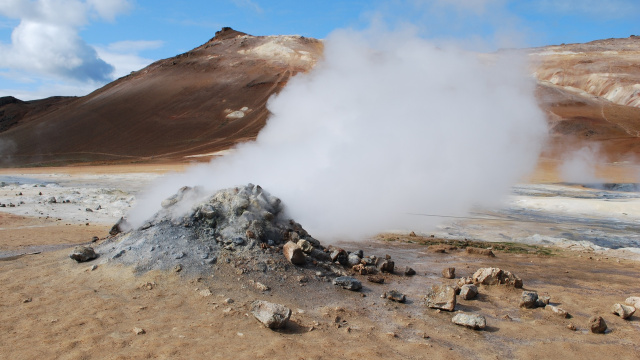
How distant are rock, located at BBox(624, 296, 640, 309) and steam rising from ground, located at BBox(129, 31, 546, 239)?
5163 mm

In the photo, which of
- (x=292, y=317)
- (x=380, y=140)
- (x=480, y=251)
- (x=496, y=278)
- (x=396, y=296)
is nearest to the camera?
(x=292, y=317)

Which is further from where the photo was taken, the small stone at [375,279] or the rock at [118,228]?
the rock at [118,228]

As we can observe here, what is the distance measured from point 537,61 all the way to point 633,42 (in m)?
20.4

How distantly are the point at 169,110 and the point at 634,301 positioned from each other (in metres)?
52.2

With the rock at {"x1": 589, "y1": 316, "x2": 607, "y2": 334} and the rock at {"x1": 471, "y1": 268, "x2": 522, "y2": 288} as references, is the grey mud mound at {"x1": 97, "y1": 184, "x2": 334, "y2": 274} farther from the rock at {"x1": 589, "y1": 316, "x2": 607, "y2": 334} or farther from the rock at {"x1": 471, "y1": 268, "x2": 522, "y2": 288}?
the rock at {"x1": 589, "y1": 316, "x2": 607, "y2": 334}

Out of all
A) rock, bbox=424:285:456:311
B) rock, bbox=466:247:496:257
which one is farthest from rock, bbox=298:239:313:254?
rock, bbox=466:247:496:257

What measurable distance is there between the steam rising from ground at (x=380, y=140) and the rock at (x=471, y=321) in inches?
184

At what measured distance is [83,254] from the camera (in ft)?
21.5

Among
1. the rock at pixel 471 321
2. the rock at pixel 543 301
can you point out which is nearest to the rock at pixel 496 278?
the rock at pixel 543 301

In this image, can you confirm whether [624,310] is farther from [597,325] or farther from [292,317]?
[292,317]

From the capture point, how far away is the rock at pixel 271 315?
A: 4.58 meters

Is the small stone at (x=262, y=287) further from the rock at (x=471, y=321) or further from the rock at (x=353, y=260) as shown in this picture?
the rock at (x=471, y=321)

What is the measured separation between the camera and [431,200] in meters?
13.8

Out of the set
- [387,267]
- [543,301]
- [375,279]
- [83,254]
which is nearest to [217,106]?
[83,254]
